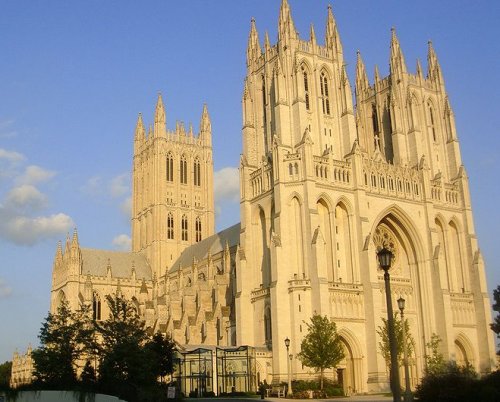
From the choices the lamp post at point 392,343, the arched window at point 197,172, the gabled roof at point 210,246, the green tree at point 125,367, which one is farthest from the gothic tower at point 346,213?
the arched window at point 197,172

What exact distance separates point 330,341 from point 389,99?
1346 inches

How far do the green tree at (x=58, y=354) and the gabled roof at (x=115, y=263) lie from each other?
1923 inches

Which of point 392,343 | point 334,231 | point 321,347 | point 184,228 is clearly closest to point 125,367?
point 321,347

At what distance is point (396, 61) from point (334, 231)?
81.4ft

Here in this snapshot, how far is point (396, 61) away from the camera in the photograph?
73625 mm

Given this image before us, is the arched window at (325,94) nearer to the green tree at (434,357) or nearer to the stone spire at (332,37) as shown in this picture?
the stone spire at (332,37)

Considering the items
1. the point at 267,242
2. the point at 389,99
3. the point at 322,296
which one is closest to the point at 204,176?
the point at 389,99

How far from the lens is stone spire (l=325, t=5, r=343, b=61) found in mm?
68312

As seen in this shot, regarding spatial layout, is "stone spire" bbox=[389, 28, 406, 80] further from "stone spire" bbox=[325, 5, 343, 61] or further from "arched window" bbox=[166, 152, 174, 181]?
"arched window" bbox=[166, 152, 174, 181]

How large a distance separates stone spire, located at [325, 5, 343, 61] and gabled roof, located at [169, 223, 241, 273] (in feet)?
84.3

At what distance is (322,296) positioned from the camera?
53.8 meters

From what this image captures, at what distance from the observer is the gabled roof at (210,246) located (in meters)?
83.5

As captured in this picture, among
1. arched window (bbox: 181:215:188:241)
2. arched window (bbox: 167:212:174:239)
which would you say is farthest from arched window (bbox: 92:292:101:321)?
arched window (bbox: 181:215:188:241)

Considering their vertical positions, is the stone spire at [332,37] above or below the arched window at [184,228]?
above
